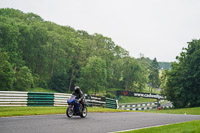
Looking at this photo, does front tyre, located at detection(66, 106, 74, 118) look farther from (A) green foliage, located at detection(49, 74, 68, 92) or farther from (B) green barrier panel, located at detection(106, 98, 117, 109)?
(A) green foliage, located at detection(49, 74, 68, 92)

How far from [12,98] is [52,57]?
2241 inches

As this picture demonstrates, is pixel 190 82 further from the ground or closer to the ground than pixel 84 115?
further from the ground

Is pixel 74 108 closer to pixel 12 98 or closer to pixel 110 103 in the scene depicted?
pixel 12 98

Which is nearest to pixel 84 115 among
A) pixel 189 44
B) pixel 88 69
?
pixel 189 44

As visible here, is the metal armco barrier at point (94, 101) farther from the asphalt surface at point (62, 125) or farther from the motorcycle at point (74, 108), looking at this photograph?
the asphalt surface at point (62, 125)

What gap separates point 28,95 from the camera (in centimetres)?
2153

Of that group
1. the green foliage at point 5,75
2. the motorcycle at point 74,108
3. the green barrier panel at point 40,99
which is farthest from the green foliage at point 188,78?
the motorcycle at point 74,108

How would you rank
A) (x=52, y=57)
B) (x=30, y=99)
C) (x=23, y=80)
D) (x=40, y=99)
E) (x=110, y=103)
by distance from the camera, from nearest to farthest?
(x=30, y=99)
(x=40, y=99)
(x=110, y=103)
(x=23, y=80)
(x=52, y=57)

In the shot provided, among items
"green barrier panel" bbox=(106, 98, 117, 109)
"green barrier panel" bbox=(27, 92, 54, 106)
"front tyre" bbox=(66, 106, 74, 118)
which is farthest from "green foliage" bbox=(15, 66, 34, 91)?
"front tyre" bbox=(66, 106, 74, 118)

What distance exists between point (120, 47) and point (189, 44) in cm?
5085

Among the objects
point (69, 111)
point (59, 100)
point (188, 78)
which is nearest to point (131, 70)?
point (188, 78)

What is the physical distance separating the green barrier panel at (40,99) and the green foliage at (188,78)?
2755cm

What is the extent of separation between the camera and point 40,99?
22406mm

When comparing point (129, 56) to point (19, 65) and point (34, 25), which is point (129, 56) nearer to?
point (34, 25)
